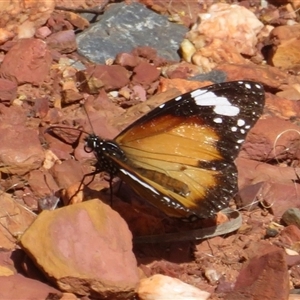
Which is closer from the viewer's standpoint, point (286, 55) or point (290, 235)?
point (290, 235)

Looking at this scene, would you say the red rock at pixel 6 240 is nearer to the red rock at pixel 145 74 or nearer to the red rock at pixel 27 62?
the red rock at pixel 27 62

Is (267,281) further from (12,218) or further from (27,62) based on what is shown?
(27,62)

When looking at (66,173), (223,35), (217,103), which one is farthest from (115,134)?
(223,35)

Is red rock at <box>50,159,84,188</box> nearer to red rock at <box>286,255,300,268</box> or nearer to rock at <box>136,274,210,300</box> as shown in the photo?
rock at <box>136,274,210,300</box>

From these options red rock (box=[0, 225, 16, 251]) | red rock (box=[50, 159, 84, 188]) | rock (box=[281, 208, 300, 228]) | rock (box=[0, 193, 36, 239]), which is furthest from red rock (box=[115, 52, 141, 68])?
red rock (box=[0, 225, 16, 251])

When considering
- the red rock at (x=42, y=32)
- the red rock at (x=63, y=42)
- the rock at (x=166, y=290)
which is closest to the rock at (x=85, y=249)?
the rock at (x=166, y=290)

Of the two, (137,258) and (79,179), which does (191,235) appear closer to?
(137,258)

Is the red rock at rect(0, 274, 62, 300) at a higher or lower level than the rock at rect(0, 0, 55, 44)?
lower
